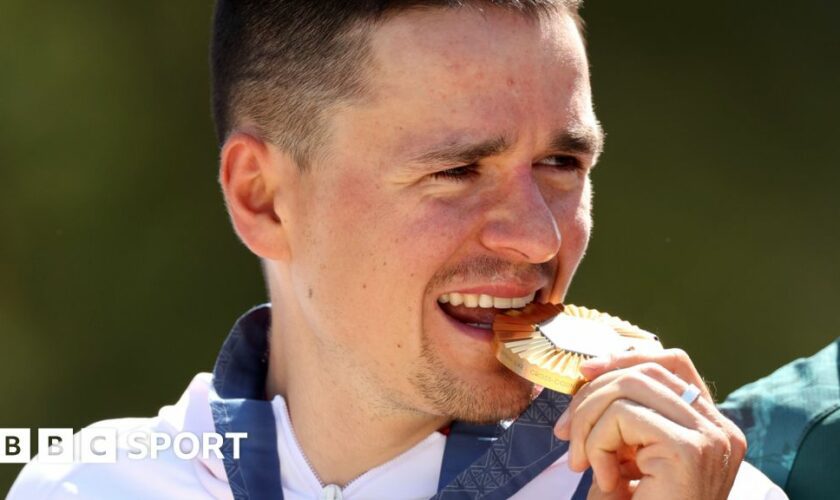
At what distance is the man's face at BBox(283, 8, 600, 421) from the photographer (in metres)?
3.33

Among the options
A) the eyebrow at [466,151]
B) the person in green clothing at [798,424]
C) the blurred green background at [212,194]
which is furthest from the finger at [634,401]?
the blurred green background at [212,194]

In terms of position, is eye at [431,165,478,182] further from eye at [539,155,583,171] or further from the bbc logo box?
the bbc logo box

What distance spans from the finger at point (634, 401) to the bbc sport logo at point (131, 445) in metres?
0.94

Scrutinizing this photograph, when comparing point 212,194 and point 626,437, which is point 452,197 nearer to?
point 626,437

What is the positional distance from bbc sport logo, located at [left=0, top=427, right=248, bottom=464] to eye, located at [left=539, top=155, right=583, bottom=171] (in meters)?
0.96

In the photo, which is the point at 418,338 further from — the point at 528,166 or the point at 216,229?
the point at 216,229

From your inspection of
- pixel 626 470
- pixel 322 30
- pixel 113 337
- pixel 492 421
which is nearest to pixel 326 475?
pixel 492 421

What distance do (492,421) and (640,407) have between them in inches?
20.2

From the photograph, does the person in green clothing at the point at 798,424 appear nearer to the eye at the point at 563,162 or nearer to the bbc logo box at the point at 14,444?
the eye at the point at 563,162

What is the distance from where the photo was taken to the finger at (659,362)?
3.14m

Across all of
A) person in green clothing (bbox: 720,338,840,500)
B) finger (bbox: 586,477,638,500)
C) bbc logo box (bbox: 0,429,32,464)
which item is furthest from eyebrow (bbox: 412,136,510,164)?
bbc logo box (bbox: 0,429,32,464)

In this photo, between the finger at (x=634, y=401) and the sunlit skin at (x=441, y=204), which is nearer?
the finger at (x=634, y=401)

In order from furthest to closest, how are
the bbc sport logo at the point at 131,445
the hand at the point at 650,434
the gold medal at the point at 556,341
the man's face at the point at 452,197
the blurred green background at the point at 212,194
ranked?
the blurred green background at the point at 212,194 < the bbc sport logo at the point at 131,445 < the man's face at the point at 452,197 < the gold medal at the point at 556,341 < the hand at the point at 650,434

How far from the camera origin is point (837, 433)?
3725 mm
